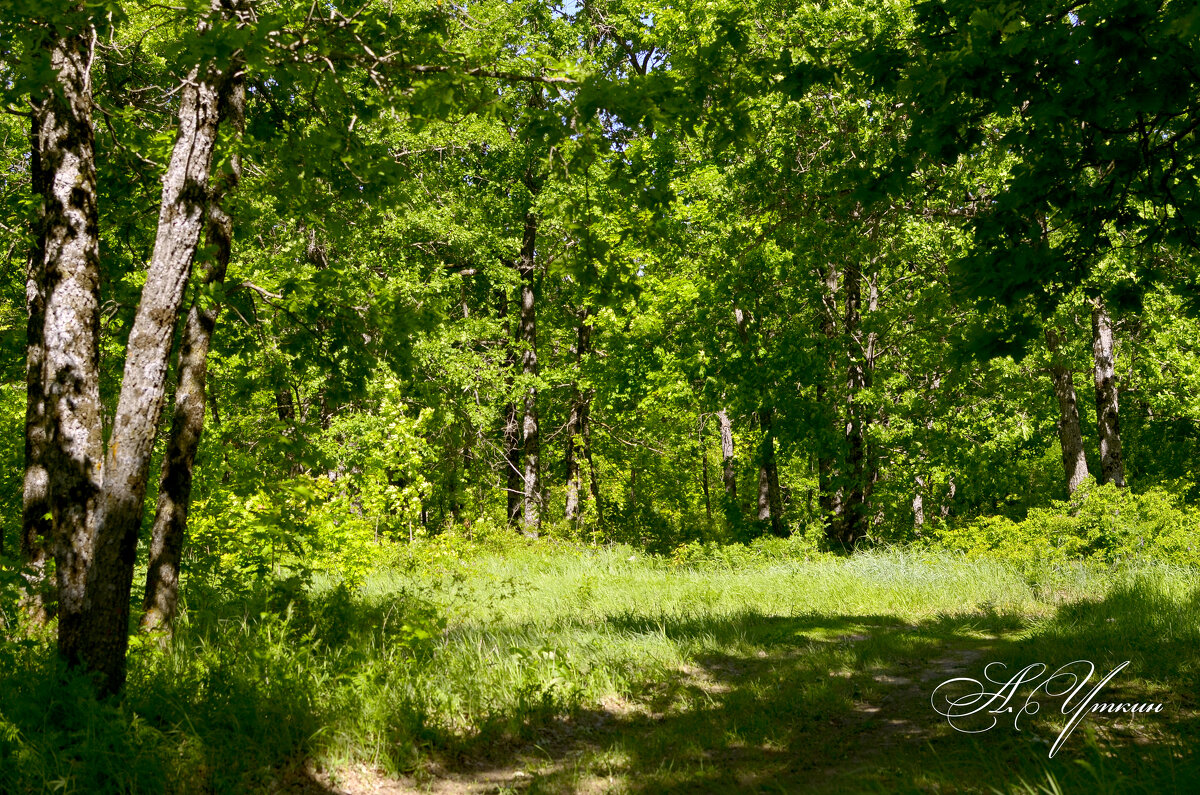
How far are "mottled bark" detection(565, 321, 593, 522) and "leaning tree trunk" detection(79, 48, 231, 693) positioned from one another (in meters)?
15.5

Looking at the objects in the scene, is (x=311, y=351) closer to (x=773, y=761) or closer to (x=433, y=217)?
(x=773, y=761)

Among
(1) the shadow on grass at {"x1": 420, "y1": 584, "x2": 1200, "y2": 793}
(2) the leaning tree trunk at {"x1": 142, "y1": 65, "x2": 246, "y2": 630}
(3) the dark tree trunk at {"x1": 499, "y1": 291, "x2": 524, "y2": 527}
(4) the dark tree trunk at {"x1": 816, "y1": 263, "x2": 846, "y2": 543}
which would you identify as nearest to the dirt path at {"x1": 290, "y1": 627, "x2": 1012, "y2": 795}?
(1) the shadow on grass at {"x1": 420, "y1": 584, "x2": 1200, "y2": 793}

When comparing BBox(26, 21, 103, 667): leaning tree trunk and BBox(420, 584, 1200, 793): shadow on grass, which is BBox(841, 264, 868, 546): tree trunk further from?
BBox(26, 21, 103, 667): leaning tree trunk

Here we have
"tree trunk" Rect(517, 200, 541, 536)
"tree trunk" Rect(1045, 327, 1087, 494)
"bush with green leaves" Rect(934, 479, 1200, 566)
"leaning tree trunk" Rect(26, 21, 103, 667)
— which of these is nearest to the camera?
"leaning tree trunk" Rect(26, 21, 103, 667)

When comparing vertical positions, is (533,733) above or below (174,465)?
below

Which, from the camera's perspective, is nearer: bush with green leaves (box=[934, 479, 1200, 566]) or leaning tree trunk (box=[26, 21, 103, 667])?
leaning tree trunk (box=[26, 21, 103, 667])

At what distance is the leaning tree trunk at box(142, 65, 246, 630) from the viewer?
20.4 ft

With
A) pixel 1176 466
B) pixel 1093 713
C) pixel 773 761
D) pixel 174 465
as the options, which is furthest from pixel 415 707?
pixel 1176 466

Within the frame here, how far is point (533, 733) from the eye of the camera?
16.6ft

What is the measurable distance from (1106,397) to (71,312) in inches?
654

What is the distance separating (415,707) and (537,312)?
19.0 meters

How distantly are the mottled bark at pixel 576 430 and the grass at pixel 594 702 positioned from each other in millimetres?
12466

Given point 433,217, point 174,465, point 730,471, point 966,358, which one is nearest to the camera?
point 966,358

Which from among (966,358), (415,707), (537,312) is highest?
(537,312)
